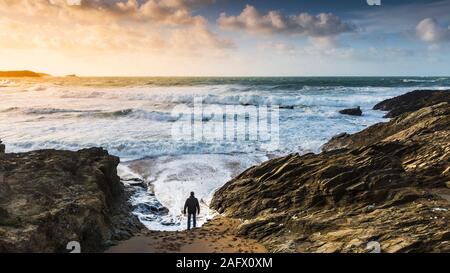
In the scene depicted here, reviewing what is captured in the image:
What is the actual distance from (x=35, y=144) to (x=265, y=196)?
17.4 metres

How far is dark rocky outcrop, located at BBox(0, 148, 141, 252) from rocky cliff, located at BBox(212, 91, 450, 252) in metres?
3.79

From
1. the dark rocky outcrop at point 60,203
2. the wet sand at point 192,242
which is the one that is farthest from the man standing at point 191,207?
the dark rocky outcrop at point 60,203

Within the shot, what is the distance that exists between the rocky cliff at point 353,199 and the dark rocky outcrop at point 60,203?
12.4ft

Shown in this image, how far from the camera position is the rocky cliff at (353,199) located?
28.8ft

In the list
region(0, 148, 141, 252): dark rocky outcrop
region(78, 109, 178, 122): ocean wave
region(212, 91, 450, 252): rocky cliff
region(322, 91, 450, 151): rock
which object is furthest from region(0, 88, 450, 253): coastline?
region(78, 109, 178, 122): ocean wave

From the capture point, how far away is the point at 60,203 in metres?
10.5

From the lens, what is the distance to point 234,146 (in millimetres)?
24234

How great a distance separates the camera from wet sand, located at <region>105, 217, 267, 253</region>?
10.3 meters

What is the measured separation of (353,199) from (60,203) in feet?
25.8

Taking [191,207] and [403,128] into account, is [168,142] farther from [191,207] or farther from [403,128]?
[403,128]

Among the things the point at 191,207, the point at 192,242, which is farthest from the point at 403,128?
the point at 192,242

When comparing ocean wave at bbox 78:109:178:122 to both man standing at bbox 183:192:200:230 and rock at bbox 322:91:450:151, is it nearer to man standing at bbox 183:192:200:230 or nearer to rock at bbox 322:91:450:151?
rock at bbox 322:91:450:151
